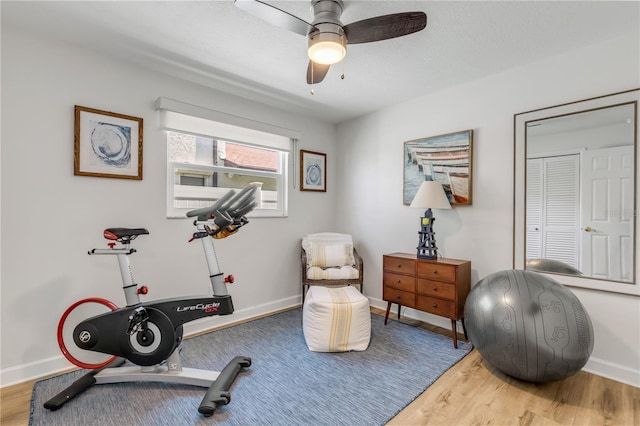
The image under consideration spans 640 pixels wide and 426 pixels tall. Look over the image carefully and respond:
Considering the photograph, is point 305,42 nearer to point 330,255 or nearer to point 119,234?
point 119,234

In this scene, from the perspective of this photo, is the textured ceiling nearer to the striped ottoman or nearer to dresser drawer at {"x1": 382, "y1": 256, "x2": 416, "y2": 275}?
dresser drawer at {"x1": 382, "y1": 256, "x2": 416, "y2": 275}

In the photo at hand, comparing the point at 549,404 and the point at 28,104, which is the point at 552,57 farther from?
the point at 28,104

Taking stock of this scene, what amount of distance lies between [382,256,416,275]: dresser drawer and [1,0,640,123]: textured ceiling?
67.3 inches

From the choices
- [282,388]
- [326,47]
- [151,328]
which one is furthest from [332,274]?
[326,47]

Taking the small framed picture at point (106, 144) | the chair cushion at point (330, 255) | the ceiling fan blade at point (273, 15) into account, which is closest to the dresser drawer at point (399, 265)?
the chair cushion at point (330, 255)

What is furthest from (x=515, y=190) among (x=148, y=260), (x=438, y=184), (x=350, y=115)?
(x=148, y=260)

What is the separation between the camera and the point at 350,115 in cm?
384

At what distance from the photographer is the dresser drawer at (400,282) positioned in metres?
2.85

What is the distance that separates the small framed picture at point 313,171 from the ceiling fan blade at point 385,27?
210cm

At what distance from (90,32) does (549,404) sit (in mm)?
3843

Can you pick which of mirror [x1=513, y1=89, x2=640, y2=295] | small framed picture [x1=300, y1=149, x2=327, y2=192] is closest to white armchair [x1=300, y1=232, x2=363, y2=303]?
small framed picture [x1=300, y1=149, x2=327, y2=192]

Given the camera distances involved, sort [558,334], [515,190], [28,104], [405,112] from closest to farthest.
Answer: [558,334], [28,104], [515,190], [405,112]

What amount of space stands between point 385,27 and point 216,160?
2111 mm

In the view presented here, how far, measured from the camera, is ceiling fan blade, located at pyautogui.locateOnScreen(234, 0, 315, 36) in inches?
57.9
